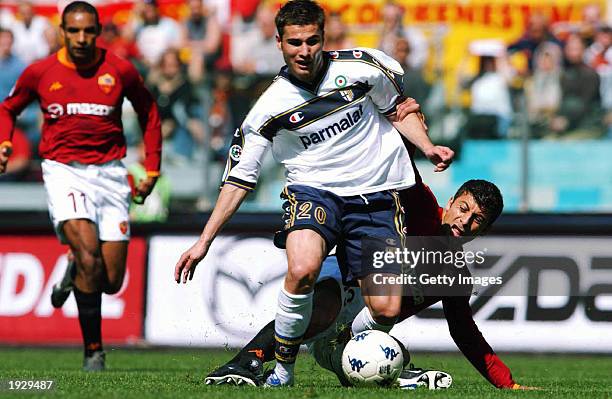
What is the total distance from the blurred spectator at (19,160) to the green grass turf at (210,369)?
2.74m

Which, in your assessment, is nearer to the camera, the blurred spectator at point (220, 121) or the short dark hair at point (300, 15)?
the short dark hair at point (300, 15)

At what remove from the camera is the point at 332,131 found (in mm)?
6820

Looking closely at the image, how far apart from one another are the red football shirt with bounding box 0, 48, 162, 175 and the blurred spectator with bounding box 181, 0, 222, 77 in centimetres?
564

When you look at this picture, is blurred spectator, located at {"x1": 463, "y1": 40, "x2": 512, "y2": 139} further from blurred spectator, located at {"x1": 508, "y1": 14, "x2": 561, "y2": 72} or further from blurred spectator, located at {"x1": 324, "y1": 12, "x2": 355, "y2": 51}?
blurred spectator, located at {"x1": 324, "y1": 12, "x2": 355, "y2": 51}

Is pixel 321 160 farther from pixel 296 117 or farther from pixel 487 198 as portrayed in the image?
pixel 487 198

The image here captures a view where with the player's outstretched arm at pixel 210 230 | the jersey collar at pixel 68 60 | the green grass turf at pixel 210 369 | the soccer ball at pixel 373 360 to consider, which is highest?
the jersey collar at pixel 68 60

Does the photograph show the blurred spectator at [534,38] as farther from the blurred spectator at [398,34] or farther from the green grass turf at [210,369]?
the green grass turf at [210,369]

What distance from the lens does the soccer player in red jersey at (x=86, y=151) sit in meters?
8.75

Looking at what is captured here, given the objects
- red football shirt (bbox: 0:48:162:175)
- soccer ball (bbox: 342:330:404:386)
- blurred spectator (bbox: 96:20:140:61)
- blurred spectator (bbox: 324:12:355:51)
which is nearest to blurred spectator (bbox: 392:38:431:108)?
blurred spectator (bbox: 324:12:355:51)

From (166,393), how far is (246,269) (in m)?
5.82

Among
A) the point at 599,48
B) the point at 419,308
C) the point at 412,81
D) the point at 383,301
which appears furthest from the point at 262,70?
the point at 383,301

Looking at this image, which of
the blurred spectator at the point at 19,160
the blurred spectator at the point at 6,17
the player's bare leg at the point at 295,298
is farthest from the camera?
the blurred spectator at the point at 6,17

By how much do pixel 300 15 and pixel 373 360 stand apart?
1.98 m

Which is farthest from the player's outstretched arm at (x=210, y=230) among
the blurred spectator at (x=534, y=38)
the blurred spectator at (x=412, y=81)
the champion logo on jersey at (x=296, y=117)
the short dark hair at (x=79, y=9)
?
the blurred spectator at (x=534, y=38)
